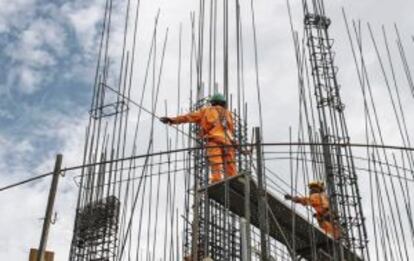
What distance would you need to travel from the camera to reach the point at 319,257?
1108 cm

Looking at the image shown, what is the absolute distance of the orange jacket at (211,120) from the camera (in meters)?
10.8

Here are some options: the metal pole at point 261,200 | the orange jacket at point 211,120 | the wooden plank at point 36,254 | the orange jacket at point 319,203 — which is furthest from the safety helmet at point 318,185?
the wooden plank at point 36,254

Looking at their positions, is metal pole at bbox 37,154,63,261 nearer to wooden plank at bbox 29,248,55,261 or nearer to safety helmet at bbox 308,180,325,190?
wooden plank at bbox 29,248,55,261

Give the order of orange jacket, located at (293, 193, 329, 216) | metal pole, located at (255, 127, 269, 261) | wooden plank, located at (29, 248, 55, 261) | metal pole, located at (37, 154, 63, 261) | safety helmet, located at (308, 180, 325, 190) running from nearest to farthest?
metal pole, located at (37, 154, 63, 261)
wooden plank, located at (29, 248, 55, 261)
metal pole, located at (255, 127, 269, 261)
safety helmet, located at (308, 180, 325, 190)
orange jacket, located at (293, 193, 329, 216)

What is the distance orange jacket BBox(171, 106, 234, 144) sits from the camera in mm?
10812

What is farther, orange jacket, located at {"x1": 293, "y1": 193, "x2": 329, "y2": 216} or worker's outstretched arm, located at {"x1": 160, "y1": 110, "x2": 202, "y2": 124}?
orange jacket, located at {"x1": 293, "y1": 193, "x2": 329, "y2": 216}

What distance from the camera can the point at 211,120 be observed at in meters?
10.9

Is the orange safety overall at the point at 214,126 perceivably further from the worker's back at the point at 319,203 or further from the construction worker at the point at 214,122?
the worker's back at the point at 319,203

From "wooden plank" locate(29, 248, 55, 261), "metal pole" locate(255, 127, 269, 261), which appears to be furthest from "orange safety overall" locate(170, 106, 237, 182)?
"wooden plank" locate(29, 248, 55, 261)

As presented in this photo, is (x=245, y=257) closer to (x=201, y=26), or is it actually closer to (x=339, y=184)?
(x=201, y=26)

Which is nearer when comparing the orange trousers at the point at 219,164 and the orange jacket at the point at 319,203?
the orange trousers at the point at 219,164

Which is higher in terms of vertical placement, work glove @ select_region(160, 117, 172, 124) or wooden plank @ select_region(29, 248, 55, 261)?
work glove @ select_region(160, 117, 172, 124)

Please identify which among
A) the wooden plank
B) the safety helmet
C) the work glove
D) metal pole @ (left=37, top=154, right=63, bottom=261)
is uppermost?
the work glove

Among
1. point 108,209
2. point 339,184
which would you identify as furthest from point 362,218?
point 108,209
